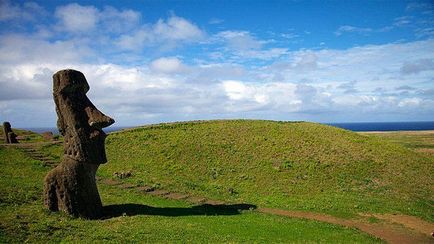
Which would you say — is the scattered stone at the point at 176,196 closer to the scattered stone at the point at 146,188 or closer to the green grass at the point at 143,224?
the green grass at the point at 143,224

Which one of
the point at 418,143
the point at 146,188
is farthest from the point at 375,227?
the point at 418,143

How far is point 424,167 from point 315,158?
13.4m

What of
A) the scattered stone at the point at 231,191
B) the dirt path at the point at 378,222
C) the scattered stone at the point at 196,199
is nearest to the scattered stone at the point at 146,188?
the dirt path at the point at 378,222

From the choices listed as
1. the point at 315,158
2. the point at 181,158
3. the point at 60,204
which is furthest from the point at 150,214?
the point at 315,158

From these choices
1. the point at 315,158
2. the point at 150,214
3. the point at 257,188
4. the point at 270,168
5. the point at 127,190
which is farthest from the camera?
the point at 315,158

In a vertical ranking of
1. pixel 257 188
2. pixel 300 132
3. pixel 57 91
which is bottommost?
pixel 257 188

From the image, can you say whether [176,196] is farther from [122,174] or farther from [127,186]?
[122,174]

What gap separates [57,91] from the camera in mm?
21641

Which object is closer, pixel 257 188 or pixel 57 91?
pixel 57 91

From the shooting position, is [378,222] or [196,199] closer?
[378,222]

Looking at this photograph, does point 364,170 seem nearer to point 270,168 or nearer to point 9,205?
point 270,168

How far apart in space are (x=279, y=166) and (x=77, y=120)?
82.9 ft

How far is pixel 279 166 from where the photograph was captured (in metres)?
40.4

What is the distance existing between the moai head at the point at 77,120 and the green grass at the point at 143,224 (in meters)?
3.78
